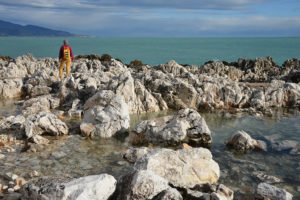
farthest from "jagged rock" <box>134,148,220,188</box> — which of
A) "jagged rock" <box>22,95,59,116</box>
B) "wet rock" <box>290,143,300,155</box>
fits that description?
"jagged rock" <box>22,95,59,116</box>

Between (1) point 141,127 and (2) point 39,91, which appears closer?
(1) point 141,127

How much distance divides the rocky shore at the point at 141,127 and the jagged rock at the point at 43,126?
1.8 inches

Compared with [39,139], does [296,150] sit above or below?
below

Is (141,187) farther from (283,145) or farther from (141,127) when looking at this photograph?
(283,145)

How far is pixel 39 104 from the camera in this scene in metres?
19.9

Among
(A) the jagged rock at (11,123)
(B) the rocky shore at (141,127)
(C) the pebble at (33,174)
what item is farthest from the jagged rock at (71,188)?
(A) the jagged rock at (11,123)

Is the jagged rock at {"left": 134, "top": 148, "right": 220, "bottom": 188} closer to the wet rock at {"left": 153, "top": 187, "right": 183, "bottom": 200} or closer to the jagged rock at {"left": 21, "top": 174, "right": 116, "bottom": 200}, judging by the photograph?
the wet rock at {"left": 153, "top": 187, "right": 183, "bottom": 200}

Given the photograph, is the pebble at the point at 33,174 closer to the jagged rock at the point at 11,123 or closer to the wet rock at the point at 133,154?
the wet rock at the point at 133,154

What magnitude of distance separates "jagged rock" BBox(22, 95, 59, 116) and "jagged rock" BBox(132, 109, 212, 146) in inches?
335

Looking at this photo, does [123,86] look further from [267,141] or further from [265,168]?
[265,168]

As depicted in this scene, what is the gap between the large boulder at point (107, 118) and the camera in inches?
577

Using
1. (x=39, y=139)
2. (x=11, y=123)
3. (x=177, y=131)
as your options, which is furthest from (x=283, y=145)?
(x=11, y=123)

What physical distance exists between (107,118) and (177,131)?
3.78 metres

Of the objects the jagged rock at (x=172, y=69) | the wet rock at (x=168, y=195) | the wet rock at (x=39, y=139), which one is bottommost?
the wet rock at (x=39, y=139)
